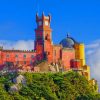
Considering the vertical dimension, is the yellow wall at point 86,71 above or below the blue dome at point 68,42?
below

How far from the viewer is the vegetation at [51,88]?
428ft

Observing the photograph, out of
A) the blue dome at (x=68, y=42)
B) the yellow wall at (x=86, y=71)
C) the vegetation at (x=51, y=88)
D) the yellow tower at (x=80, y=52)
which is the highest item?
the blue dome at (x=68, y=42)

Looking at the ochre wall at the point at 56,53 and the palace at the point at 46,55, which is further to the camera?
the ochre wall at the point at 56,53

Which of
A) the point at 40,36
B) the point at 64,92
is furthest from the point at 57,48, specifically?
the point at 64,92

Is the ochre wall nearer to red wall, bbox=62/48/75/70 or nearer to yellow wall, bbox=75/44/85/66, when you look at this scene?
red wall, bbox=62/48/75/70

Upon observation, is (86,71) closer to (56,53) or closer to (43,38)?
(56,53)

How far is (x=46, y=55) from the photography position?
468ft

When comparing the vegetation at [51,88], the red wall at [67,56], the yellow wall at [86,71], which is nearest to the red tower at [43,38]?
the red wall at [67,56]

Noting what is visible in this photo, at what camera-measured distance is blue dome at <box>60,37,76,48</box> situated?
150 meters

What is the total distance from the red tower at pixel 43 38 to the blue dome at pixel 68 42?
7.28 meters

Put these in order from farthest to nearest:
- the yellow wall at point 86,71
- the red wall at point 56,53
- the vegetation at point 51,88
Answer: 1. the yellow wall at point 86,71
2. the red wall at point 56,53
3. the vegetation at point 51,88

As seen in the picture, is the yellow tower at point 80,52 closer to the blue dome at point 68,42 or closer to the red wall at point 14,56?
the blue dome at point 68,42

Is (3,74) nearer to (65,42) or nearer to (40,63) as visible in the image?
(40,63)

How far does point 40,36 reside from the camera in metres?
144
